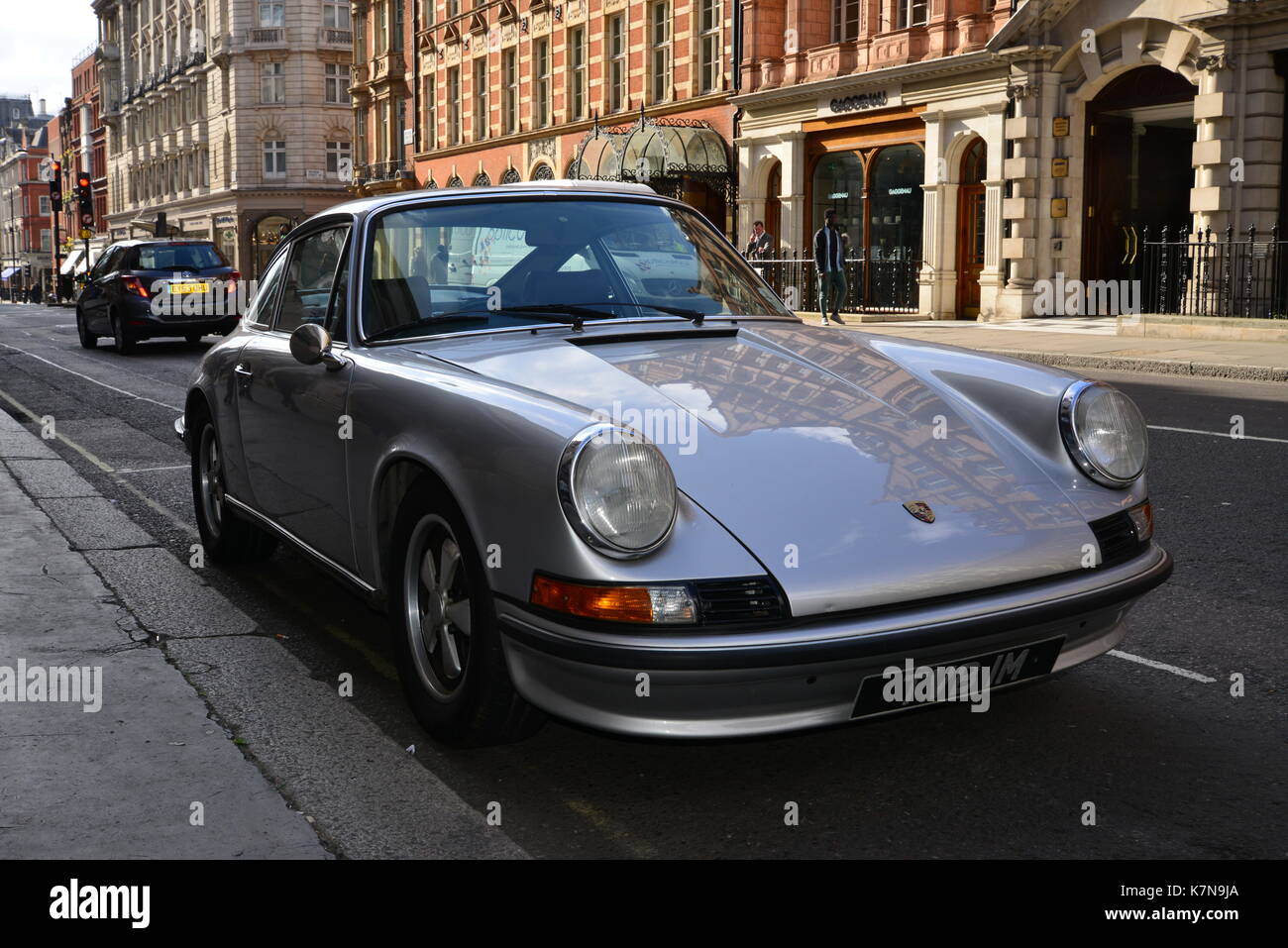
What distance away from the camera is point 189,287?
2070 cm

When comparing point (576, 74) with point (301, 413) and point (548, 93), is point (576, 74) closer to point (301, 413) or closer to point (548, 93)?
point (548, 93)

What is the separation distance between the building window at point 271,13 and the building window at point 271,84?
2.21 meters

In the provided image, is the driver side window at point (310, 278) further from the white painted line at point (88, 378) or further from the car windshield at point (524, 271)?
the white painted line at point (88, 378)

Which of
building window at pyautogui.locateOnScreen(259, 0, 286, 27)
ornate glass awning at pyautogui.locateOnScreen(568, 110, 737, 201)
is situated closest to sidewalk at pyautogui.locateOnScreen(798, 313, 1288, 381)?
ornate glass awning at pyautogui.locateOnScreen(568, 110, 737, 201)

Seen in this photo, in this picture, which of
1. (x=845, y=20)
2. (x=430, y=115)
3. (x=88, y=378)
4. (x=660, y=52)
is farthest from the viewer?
(x=430, y=115)

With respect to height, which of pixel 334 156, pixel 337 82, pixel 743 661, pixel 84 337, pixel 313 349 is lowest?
pixel 743 661

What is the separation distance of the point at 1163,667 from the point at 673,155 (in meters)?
29.4

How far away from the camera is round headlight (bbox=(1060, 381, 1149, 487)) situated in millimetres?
3762

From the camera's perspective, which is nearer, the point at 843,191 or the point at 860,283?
the point at 860,283

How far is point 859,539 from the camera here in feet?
10.5

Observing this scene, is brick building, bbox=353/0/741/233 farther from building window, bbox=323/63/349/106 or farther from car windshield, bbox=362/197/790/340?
car windshield, bbox=362/197/790/340

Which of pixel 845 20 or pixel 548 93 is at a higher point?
pixel 548 93

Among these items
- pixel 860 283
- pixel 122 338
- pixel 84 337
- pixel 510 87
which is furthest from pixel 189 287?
pixel 510 87
